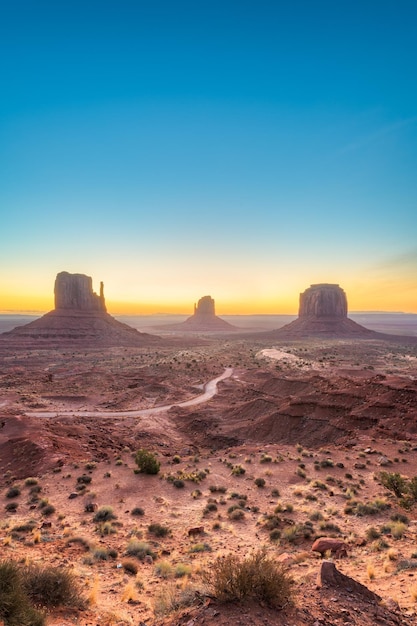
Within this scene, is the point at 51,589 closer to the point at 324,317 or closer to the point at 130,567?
the point at 130,567

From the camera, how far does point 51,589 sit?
6.83 m

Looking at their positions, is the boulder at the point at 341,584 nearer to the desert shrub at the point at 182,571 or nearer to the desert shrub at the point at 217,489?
the desert shrub at the point at 182,571

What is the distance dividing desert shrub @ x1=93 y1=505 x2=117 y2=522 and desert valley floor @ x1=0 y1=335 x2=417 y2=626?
0.08 metres

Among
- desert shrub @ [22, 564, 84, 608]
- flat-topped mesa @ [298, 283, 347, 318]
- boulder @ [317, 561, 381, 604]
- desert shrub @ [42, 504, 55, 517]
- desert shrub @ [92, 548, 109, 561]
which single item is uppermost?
flat-topped mesa @ [298, 283, 347, 318]

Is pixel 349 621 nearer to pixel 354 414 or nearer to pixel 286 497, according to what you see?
pixel 286 497

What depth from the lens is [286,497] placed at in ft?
50.4

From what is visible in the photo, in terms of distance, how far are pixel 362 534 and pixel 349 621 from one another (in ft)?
22.3

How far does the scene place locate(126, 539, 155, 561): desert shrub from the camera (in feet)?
33.8

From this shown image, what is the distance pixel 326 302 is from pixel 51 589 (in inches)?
6316

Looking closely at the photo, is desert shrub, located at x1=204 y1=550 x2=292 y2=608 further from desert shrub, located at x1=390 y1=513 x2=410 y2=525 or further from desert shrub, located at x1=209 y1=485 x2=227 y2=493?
desert shrub, located at x1=209 y1=485 x2=227 y2=493

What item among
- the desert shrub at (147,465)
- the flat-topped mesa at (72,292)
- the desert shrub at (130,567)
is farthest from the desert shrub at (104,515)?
the flat-topped mesa at (72,292)

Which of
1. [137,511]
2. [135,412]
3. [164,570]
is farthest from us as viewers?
[135,412]

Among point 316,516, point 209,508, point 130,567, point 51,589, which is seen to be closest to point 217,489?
point 209,508

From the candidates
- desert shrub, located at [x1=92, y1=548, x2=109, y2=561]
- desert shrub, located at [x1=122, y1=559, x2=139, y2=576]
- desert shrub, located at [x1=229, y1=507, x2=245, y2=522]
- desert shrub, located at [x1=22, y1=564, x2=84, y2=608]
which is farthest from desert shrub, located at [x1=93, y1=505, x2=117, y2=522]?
desert shrub, located at [x1=22, y1=564, x2=84, y2=608]
